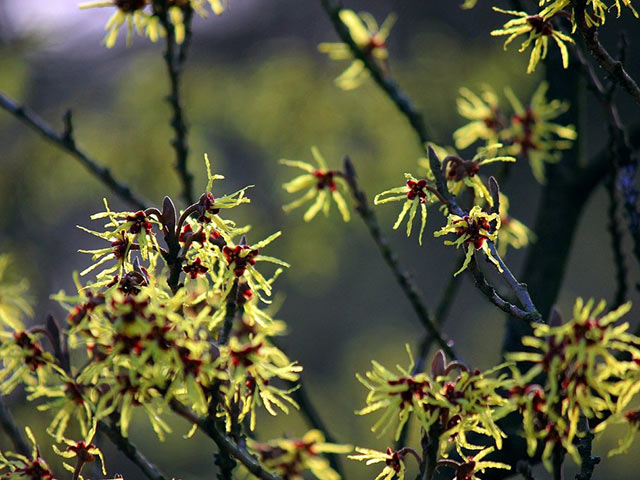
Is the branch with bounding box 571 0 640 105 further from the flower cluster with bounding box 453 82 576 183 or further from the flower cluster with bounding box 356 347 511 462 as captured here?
the flower cluster with bounding box 453 82 576 183

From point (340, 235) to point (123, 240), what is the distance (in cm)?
403

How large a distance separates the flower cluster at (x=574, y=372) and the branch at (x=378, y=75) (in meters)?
1.20

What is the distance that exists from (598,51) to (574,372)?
55 centimetres

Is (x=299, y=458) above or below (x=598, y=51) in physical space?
below

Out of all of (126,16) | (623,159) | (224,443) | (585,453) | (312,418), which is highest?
(126,16)

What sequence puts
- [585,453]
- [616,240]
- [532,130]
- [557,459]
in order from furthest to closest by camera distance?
1. [532,130]
2. [616,240]
3. [585,453]
4. [557,459]

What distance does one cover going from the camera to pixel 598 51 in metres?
1.22

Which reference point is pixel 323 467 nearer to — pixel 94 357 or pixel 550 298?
pixel 94 357

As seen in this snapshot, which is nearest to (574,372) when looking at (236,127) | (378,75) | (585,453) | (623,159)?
(585,453)

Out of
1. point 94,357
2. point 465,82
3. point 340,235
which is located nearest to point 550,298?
point 94,357

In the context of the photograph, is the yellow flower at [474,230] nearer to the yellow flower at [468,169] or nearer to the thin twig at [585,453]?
the yellow flower at [468,169]

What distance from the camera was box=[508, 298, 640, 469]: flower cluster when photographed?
0.93 meters

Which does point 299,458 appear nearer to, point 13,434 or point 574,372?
point 574,372

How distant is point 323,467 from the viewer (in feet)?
3.14
